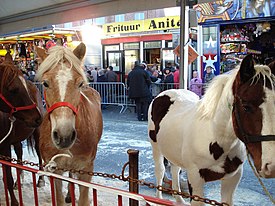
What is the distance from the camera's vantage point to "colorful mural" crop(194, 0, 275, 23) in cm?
962

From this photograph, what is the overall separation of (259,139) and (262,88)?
33cm

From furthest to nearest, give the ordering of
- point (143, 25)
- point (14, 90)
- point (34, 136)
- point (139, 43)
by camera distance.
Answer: point (139, 43) → point (143, 25) → point (34, 136) → point (14, 90)

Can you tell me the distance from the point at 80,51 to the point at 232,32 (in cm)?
913

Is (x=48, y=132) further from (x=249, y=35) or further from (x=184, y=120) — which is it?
(x=249, y=35)

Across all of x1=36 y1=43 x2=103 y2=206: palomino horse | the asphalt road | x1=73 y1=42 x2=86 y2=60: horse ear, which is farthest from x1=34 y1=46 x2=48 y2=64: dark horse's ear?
the asphalt road

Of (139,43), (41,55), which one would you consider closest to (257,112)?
(41,55)

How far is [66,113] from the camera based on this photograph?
234cm

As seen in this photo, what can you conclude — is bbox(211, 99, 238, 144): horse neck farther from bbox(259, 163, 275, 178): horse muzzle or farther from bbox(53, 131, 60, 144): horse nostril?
bbox(53, 131, 60, 144): horse nostril

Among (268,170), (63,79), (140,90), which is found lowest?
(140,90)

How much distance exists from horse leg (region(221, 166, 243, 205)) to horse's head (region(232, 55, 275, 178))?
75 cm

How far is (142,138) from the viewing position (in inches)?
297

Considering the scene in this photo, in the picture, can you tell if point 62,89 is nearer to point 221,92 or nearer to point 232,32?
point 221,92

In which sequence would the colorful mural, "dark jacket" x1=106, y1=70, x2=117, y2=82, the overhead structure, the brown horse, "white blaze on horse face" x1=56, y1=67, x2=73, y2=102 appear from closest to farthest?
"white blaze on horse face" x1=56, y1=67, x2=73, y2=102, the brown horse, the overhead structure, the colorful mural, "dark jacket" x1=106, y1=70, x2=117, y2=82

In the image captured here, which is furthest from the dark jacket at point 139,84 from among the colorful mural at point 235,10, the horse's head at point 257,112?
the horse's head at point 257,112
